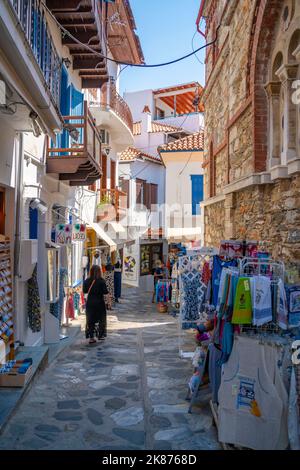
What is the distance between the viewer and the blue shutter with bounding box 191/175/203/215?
21031mm

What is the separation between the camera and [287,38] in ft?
20.9

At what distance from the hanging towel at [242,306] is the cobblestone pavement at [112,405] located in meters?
1.35

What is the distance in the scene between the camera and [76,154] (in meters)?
9.81

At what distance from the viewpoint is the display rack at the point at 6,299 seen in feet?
20.0

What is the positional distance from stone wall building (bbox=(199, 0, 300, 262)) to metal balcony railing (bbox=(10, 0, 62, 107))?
330 centimetres

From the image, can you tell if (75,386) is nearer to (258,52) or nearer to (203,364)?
(203,364)

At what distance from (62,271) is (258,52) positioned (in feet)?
20.1

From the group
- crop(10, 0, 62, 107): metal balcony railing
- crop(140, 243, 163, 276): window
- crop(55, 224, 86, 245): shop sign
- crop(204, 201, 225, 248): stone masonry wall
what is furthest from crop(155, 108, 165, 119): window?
crop(10, 0, 62, 107): metal balcony railing

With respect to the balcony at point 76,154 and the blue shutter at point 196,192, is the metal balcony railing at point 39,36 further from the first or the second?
the blue shutter at point 196,192

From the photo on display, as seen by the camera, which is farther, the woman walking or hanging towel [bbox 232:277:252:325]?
the woman walking

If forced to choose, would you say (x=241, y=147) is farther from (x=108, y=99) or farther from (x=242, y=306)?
(x=108, y=99)

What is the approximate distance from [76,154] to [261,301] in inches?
261

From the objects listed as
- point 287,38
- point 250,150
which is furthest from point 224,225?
point 287,38

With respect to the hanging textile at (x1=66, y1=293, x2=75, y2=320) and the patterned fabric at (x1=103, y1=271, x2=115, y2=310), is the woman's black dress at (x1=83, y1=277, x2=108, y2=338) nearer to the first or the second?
the hanging textile at (x1=66, y1=293, x2=75, y2=320)
